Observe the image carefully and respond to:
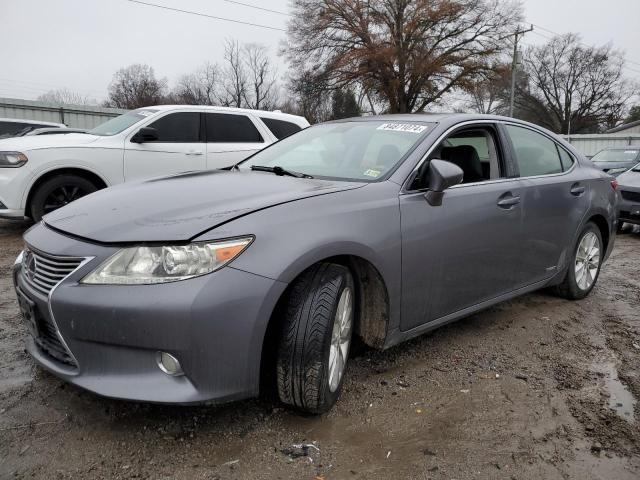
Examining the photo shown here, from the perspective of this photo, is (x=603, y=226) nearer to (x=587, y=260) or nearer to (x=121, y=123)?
(x=587, y=260)

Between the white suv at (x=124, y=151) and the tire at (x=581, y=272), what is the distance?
4.16 m

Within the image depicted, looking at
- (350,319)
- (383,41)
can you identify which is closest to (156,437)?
(350,319)

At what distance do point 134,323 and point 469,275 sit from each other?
1.98 metres

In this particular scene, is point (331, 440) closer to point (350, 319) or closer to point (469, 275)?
point (350, 319)

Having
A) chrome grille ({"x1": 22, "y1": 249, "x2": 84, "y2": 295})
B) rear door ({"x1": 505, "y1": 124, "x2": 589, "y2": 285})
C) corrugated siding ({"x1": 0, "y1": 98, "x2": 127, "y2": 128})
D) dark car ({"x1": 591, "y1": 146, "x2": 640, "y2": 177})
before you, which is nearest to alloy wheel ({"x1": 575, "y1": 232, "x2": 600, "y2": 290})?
rear door ({"x1": 505, "y1": 124, "x2": 589, "y2": 285})

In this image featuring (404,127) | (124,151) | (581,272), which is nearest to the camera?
(404,127)

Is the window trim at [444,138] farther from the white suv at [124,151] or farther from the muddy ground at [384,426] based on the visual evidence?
the white suv at [124,151]

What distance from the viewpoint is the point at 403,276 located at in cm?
270

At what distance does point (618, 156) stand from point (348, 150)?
11.9 meters

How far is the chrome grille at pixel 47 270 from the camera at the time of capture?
7.04ft

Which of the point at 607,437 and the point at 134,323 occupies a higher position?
the point at 134,323

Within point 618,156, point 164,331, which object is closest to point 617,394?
point 164,331

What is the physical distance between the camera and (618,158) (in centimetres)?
1259

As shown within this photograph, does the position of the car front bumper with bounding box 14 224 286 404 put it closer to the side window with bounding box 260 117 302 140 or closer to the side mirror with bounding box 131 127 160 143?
the side mirror with bounding box 131 127 160 143
